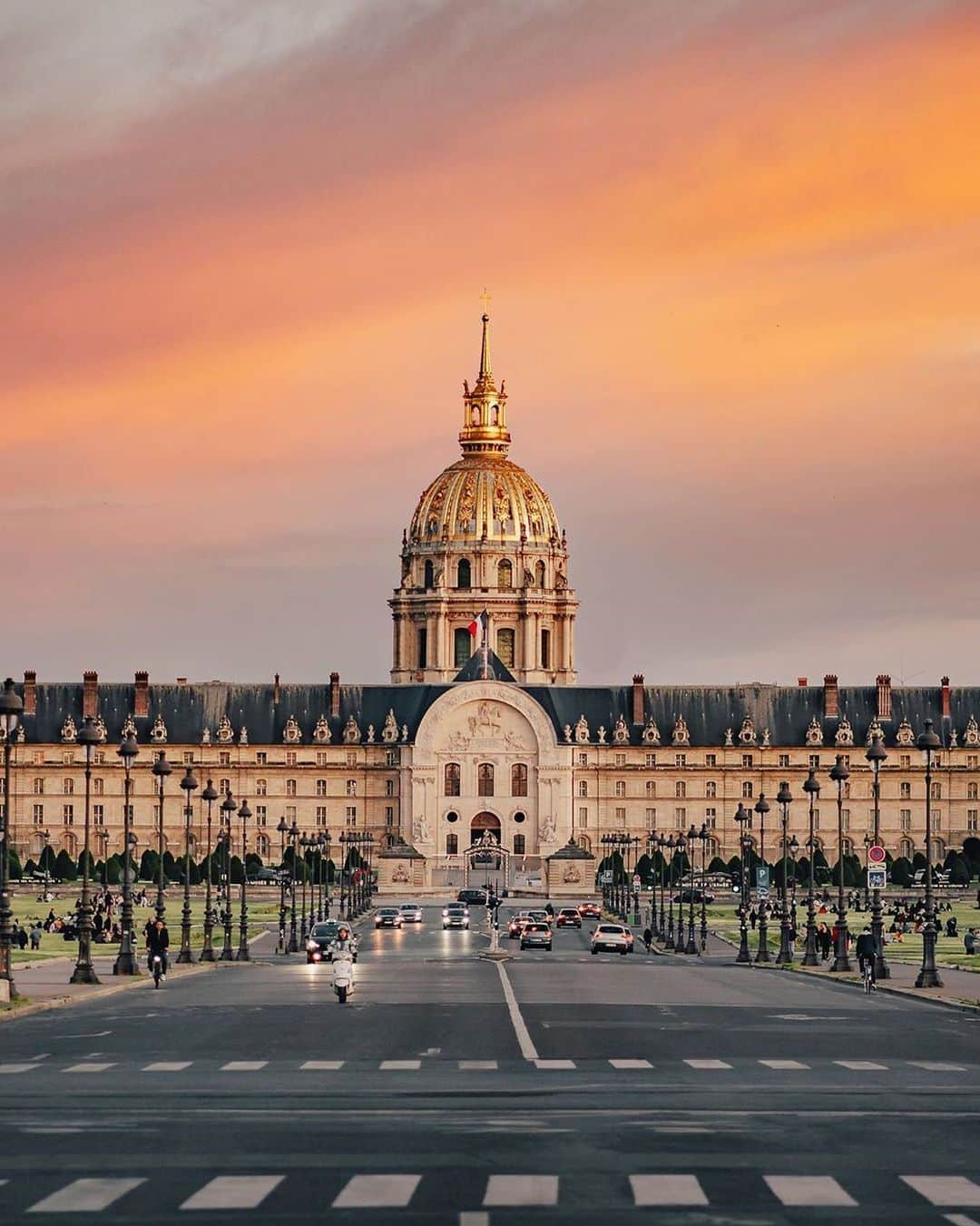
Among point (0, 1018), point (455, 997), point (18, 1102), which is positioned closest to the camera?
point (18, 1102)

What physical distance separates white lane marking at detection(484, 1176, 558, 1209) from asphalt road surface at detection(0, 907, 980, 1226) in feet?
0.14

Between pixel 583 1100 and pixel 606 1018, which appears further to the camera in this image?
pixel 606 1018

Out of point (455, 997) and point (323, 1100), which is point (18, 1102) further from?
point (455, 997)

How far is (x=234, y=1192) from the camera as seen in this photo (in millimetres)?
20984

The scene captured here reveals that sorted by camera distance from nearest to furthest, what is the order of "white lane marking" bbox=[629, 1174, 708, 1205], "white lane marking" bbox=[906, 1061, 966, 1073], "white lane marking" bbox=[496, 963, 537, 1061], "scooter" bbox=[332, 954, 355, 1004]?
"white lane marking" bbox=[629, 1174, 708, 1205] < "white lane marking" bbox=[906, 1061, 966, 1073] < "white lane marking" bbox=[496, 963, 537, 1061] < "scooter" bbox=[332, 954, 355, 1004]

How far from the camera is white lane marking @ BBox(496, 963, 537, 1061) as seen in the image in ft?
124

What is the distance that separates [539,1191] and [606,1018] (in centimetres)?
2685

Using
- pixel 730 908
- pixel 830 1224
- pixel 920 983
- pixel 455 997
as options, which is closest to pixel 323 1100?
pixel 830 1224

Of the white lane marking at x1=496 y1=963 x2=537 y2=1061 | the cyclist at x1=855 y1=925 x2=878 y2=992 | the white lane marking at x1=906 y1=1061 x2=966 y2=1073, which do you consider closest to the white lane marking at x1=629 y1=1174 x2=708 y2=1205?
the white lane marking at x1=906 y1=1061 x2=966 y2=1073

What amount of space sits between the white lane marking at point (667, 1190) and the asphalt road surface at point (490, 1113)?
47 millimetres

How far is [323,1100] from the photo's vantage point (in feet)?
95.7

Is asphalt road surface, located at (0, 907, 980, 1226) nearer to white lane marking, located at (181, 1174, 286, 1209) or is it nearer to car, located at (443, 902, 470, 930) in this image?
white lane marking, located at (181, 1174, 286, 1209)

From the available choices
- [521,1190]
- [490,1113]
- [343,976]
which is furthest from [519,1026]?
[521,1190]

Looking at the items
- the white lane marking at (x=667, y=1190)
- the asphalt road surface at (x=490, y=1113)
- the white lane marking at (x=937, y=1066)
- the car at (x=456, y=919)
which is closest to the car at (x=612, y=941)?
the car at (x=456, y=919)
